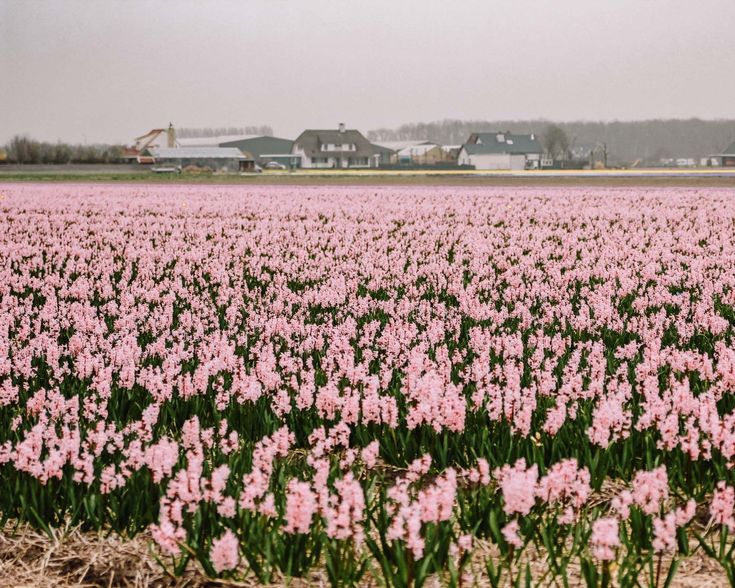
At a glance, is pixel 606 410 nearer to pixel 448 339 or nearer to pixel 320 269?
pixel 448 339

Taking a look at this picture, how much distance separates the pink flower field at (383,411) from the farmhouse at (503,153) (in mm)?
128876

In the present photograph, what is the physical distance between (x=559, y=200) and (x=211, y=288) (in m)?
21.1

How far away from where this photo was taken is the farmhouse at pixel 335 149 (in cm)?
15338

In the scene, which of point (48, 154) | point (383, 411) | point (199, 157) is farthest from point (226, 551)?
point (199, 157)

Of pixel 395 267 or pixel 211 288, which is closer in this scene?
pixel 211 288

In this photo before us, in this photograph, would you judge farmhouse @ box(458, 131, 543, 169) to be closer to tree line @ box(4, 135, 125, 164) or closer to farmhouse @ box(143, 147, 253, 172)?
farmhouse @ box(143, 147, 253, 172)

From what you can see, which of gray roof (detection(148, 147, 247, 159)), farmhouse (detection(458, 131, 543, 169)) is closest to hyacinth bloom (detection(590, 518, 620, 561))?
gray roof (detection(148, 147, 247, 159))

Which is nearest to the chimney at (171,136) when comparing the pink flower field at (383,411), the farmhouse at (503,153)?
the farmhouse at (503,153)

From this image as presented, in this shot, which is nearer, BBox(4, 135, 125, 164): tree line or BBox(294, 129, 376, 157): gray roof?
BBox(4, 135, 125, 164): tree line

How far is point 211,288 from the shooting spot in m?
12.0

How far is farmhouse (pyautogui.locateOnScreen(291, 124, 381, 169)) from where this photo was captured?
153 meters

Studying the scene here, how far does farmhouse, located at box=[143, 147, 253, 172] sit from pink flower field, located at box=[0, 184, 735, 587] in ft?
368

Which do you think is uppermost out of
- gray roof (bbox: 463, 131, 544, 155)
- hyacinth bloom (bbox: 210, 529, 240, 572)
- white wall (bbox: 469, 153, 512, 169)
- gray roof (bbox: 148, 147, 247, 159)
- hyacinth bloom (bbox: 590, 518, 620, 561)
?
gray roof (bbox: 463, 131, 544, 155)

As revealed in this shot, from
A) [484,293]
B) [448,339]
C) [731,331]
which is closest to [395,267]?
[484,293]
